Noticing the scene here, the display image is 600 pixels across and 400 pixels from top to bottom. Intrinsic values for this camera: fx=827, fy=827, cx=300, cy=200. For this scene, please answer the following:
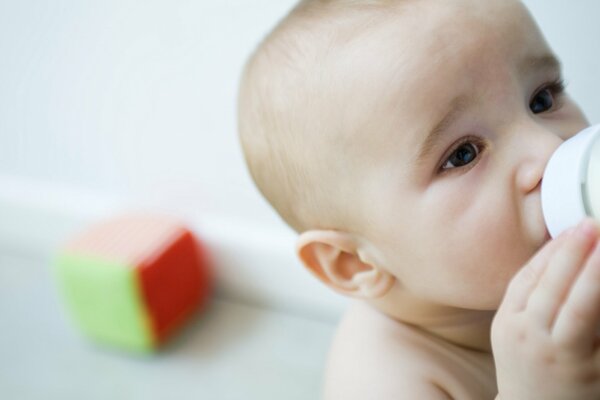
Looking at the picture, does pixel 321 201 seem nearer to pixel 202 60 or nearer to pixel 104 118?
pixel 202 60

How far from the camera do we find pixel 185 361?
1.29m

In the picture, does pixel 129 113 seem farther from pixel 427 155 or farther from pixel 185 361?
pixel 427 155

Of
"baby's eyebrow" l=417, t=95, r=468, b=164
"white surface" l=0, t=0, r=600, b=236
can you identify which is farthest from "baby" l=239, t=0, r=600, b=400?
"white surface" l=0, t=0, r=600, b=236

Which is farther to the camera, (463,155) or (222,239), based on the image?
(222,239)

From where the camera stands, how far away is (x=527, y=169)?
23.8 inches

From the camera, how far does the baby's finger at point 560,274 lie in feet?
1.64

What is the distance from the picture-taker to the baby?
1.86 ft

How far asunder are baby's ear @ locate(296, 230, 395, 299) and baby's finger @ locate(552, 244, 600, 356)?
0.25 metres

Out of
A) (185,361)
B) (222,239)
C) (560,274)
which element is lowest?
(185,361)

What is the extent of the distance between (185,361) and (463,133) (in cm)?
79

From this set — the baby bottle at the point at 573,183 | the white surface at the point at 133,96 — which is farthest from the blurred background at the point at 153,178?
the baby bottle at the point at 573,183

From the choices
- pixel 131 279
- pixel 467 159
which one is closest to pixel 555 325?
pixel 467 159

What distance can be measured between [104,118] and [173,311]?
0.33 m

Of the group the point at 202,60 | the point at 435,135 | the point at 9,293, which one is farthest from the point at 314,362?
the point at 435,135
